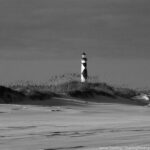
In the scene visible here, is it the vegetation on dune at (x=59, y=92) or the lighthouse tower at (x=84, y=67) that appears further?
the lighthouse tower at (x=84, y=67)

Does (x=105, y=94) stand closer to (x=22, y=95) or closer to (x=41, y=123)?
(x=22, y=95)

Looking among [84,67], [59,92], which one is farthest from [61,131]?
[84,67]

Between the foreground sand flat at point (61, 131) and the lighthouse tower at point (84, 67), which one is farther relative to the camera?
the lighthouse tower at point (84, 67)

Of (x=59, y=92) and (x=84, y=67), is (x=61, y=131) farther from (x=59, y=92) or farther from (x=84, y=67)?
(x=84, y=67)

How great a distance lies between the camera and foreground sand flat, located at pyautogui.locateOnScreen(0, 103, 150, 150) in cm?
810

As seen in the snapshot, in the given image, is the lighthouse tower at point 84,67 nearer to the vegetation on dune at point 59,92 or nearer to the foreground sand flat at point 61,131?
the vegetation on dune at point 59,92

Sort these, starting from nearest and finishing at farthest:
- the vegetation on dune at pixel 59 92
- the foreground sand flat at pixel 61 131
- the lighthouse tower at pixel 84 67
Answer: the foreground sand flat at pixel 61 131
the vegetation on dune at pixel 59 92
the lighthouse tower at pixel 84 67

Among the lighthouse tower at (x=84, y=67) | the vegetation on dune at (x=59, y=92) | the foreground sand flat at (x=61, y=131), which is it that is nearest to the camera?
the foreground sand flat at (x=61, y=131)

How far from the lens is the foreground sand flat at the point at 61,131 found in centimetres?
810

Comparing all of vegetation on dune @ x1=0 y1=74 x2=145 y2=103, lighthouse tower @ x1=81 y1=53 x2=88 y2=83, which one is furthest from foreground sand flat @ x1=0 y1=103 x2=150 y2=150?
lighthouse tower @ x1=81 y1=53 x2=88 y2=83

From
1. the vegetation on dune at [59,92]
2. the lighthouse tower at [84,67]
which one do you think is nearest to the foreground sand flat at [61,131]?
the vegetation on dune at [59,92]

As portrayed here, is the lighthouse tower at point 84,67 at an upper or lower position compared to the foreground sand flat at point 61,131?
upper

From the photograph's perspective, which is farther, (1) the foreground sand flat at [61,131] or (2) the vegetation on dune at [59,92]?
(2) the vegetation on dune at [59,92]

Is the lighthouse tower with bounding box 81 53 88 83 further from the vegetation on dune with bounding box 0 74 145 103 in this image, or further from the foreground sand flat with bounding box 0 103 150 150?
the foreground sand flat with bounding box 0 103 150 150
